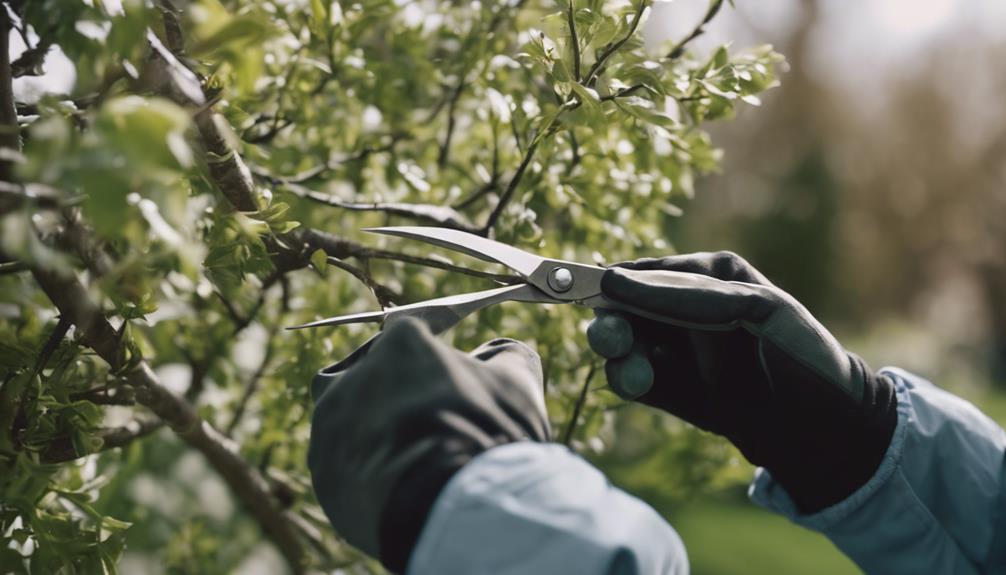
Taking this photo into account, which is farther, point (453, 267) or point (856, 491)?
point (856, 491)

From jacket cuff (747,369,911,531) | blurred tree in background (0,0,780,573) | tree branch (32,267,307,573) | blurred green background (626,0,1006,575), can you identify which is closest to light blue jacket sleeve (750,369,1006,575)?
jacket cuff (747,369,911,531)

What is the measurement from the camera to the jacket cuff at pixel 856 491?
1381 mm

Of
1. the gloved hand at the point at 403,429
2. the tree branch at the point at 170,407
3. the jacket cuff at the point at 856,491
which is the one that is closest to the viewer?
the gloved hand at the point at 403,429

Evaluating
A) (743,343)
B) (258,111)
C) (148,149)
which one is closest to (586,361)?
(743,343)

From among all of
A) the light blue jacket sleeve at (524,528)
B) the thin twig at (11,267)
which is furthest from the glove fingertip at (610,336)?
the thin twig at (11,267)

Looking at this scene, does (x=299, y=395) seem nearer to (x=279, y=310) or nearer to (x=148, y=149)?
A: (x=279, y=310)

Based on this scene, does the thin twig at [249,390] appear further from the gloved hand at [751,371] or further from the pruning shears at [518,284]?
the gloved hand at [751,371]

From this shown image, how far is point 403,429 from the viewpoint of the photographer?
2.87ft

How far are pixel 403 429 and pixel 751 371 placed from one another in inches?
29.4

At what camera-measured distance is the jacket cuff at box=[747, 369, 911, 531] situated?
1.38m

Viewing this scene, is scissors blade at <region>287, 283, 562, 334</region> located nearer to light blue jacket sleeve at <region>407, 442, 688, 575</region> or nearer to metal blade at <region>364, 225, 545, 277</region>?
metal blade at <region>364, 225, 545, 277</region>

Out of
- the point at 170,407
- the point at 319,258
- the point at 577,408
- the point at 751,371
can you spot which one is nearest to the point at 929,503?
the point at 751,371

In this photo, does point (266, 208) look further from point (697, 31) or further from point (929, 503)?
point (929, 503)

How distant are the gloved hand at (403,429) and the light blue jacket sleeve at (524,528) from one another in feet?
0.11
